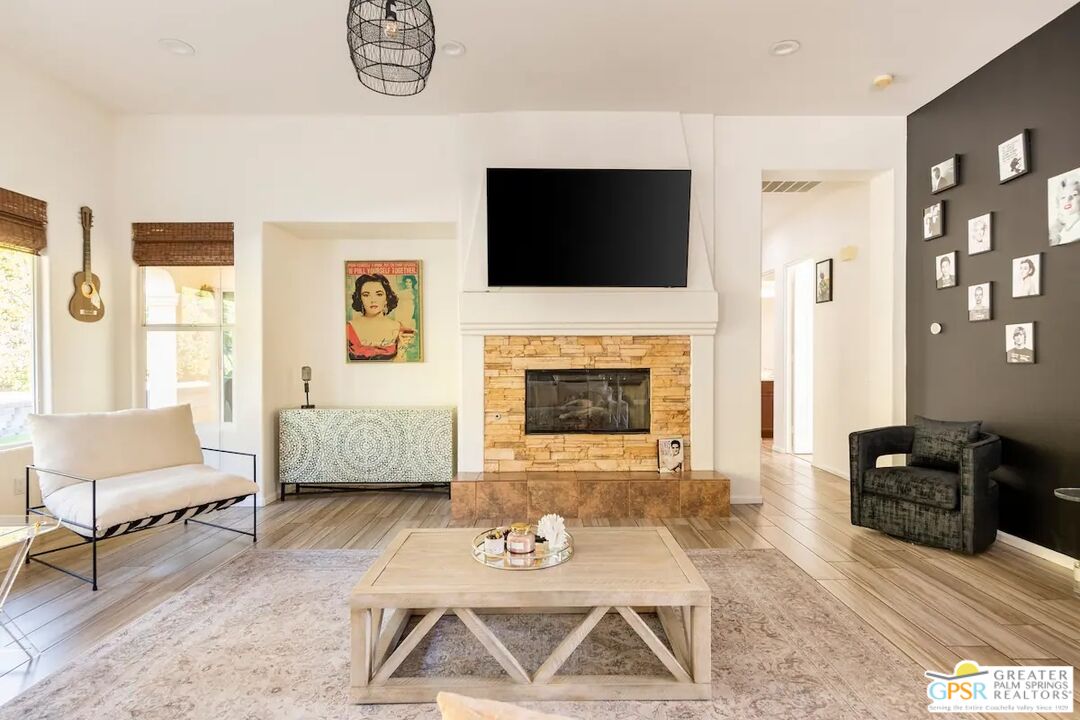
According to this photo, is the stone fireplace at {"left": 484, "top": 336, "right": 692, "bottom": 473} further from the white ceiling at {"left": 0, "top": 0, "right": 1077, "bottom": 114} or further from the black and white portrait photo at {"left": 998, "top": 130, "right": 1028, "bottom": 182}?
the black and white portrait photo at {"left": 998, "top": 130, "right": 1028, "bottom": 182}

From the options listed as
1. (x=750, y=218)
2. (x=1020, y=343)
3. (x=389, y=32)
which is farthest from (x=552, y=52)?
(x=1020, y=343)

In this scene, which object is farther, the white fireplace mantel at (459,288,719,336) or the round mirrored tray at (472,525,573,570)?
the white fireplace mantel at (459,288,719,336)

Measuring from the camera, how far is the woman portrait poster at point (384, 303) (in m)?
A: 5.11

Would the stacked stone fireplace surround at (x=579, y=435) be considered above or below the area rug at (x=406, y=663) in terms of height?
above

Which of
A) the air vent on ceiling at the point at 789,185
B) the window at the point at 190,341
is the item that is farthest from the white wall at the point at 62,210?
the air vent on ceiling at the point at 789,185

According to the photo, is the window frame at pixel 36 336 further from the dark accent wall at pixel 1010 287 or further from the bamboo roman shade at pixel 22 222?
the dark accent wall at pixel 1010 287

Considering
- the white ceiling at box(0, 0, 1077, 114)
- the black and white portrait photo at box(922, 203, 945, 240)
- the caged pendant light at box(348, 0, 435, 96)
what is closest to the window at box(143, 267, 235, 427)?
the white ceiling at box(0, 0, 1077, 114)

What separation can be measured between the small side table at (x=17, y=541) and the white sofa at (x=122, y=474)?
0.33 m

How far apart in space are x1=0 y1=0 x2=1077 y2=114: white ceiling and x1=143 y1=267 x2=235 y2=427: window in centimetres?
134

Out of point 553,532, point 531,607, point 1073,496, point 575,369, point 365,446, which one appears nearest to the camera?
point 531,607

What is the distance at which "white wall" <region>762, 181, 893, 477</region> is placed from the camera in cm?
475

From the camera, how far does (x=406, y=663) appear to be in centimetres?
212

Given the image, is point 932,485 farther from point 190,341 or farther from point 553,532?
point 190,341

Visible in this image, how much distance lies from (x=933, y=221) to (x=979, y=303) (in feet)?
2.54
